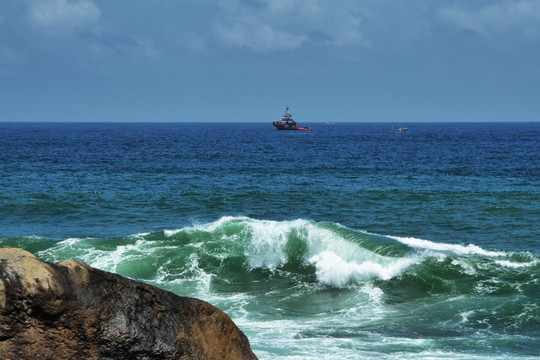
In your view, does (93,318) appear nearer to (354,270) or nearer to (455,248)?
(354,270)

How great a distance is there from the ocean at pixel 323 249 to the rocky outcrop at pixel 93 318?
5440mm

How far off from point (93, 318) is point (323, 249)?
1664cm

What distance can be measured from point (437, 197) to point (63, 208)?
19.9 metres

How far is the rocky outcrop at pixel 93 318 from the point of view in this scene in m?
6.12

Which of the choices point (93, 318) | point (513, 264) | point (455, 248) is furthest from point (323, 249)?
point (93, 318)

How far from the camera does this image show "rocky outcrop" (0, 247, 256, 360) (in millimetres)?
6117

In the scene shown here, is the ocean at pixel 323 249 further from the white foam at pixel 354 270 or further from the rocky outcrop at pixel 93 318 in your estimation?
the rocky outcrop at pixel 93 318

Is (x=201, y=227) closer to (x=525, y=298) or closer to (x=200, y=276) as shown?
(x=200, y=276)

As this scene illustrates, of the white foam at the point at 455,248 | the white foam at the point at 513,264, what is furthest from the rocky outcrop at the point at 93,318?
the white foam at the point at 455,248

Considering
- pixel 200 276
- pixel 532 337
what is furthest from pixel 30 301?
pixel 200 276

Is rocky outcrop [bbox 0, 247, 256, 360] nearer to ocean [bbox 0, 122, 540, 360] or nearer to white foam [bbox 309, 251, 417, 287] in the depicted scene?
ocean [bbox 0, 122, 540, 360]

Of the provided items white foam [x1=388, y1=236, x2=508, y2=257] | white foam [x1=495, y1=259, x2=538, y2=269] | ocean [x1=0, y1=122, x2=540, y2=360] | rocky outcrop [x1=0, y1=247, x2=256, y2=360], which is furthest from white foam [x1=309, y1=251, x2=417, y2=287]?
rocky outcrop [x1=0, y1=247, x2=256, y2=360]

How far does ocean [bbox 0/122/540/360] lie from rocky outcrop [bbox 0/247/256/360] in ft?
17.8

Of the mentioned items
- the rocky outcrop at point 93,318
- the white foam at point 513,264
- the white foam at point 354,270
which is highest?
the rocky outcrop at point 93,318
